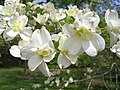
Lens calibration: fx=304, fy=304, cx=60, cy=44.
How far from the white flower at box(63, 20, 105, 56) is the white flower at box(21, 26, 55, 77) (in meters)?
0.05

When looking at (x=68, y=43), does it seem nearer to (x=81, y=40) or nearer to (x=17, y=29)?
(x=81, y=40)

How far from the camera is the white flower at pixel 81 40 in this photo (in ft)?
3.06

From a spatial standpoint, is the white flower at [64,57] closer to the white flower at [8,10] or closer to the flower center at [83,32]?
the flower center at [83,32]

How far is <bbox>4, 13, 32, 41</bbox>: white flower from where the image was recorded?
1.09 m

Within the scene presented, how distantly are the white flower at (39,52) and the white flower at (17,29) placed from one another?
0.12 m

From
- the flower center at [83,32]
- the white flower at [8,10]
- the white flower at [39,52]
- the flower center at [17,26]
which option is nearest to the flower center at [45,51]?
the white flower at [39,52]

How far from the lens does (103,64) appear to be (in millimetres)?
5590

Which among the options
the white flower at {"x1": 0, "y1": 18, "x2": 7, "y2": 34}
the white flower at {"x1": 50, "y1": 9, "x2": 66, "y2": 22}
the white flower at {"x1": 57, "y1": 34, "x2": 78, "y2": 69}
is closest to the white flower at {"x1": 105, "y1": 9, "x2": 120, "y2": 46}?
the white flower at {"x1": 57, "y1": 34, "x2": 78, "y2": 69}

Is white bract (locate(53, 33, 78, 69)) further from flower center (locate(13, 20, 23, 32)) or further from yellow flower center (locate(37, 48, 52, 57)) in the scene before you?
flower center (locate(13, 20, 23, 32))

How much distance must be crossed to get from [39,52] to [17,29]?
0.70 feet

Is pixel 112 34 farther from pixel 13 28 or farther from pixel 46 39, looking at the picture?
pixel 13 28

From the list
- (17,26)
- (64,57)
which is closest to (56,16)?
(17,26)

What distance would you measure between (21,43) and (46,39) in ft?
0.33

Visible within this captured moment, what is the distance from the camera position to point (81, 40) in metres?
0.95
